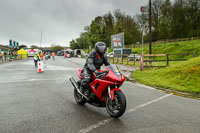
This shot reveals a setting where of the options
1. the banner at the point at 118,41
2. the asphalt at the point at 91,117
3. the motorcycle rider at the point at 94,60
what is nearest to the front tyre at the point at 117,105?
the asphalt at the point at 91,117

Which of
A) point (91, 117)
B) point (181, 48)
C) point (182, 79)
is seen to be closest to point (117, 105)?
point (91, 117)

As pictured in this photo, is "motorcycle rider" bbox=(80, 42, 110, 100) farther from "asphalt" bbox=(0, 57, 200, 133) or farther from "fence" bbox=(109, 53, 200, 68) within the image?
"fence" bbox=(109, 53, 200, 68)

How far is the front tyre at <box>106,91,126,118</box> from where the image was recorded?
3881mm

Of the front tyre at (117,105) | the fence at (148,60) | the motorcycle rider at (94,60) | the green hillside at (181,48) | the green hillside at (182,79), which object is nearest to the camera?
the front tyre at (117,105)

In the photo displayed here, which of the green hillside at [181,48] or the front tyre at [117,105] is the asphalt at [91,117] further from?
the green hillside at [181,48]

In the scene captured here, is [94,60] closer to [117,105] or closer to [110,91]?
[110,91]

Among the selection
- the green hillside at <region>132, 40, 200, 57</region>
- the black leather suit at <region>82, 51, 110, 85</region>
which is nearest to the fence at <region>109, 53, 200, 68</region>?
the green hillside at <region>132, 40, 200, 57</region>

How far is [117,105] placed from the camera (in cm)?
405

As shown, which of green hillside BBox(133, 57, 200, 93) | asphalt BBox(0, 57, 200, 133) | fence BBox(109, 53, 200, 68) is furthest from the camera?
fence BBox(109, 53, 200, 68)

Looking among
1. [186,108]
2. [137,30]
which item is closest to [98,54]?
[186,108]

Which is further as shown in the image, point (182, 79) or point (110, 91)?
point (182, 79)

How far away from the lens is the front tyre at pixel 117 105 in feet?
12.7

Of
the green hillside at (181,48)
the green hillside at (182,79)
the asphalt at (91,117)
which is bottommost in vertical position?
the asphalt at (91,117)

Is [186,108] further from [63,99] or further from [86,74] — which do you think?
[63,99]
